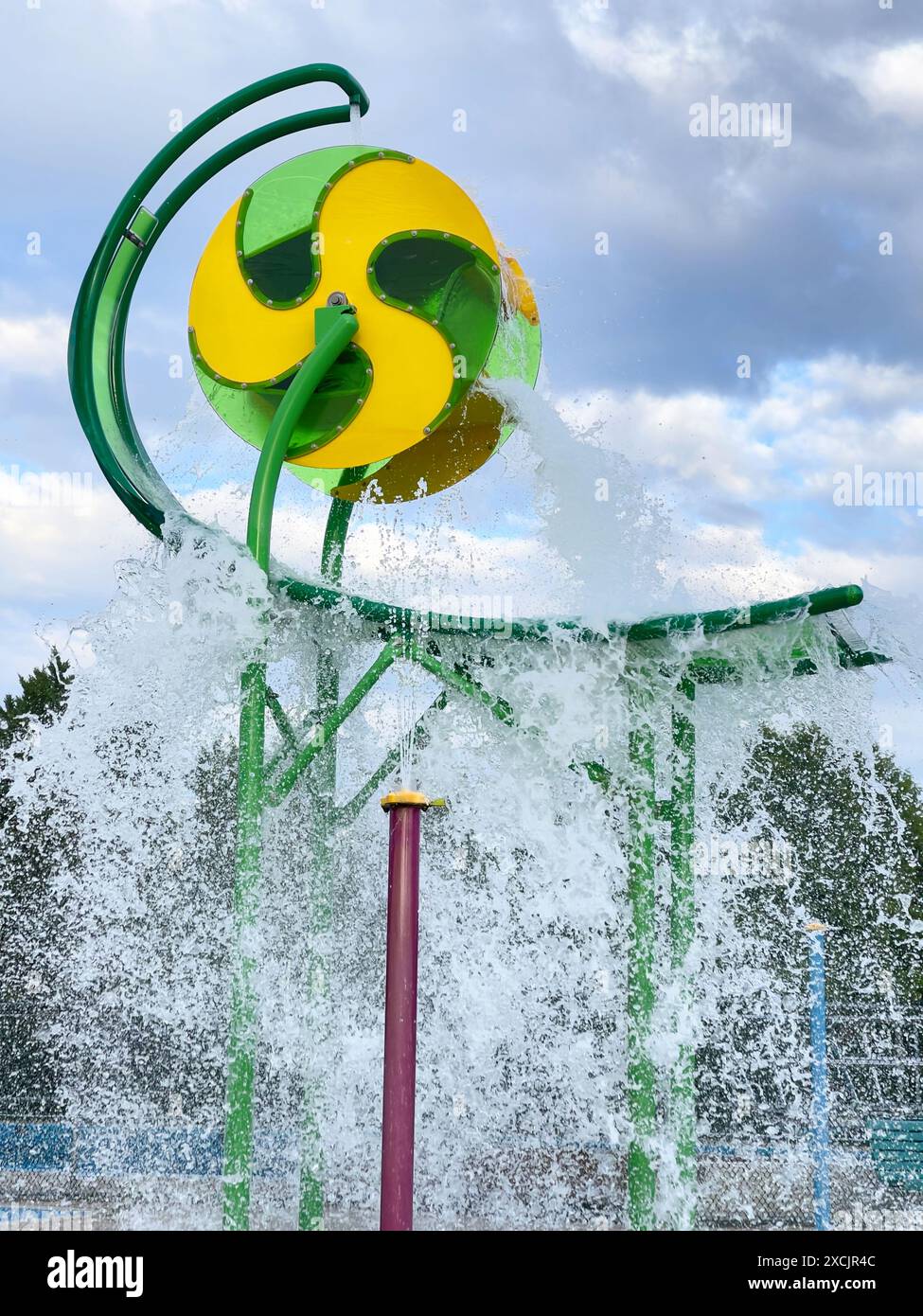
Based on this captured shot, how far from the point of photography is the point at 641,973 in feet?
17.0

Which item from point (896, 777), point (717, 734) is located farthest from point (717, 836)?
point (896, 777)

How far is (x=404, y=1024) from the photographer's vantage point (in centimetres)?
455

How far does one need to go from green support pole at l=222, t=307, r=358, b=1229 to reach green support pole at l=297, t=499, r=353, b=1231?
62 centimetres

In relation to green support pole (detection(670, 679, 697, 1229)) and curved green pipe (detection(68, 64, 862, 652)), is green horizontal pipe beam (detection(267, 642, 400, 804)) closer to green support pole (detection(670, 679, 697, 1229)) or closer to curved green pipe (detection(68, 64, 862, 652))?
curved green pipe (detection(68, 64, 862, 652))

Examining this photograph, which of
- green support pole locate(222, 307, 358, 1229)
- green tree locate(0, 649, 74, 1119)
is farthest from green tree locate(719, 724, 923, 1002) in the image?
green support pole locate(222, 307, 358, 1229)

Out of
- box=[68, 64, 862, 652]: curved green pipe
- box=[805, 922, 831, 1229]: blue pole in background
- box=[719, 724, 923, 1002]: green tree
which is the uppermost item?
box=[68, 64, 862, 652]: curved green pipe

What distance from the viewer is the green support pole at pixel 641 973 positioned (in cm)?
505

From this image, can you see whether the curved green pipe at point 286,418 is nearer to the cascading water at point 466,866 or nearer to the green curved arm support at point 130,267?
the cascading water at point 466,866

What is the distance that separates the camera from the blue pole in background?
7109 millimetres

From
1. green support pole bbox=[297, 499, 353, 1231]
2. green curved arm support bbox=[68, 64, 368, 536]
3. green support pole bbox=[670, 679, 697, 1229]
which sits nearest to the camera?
green support pole bbox=[670, 679, 697, 1229]

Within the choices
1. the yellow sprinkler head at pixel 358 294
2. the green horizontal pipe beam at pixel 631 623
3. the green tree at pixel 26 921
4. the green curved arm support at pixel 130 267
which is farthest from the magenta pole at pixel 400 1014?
the green tree at pixel 26 921

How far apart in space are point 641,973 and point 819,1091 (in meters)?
2.94

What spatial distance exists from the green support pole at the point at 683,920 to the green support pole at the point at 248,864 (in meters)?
1.89
